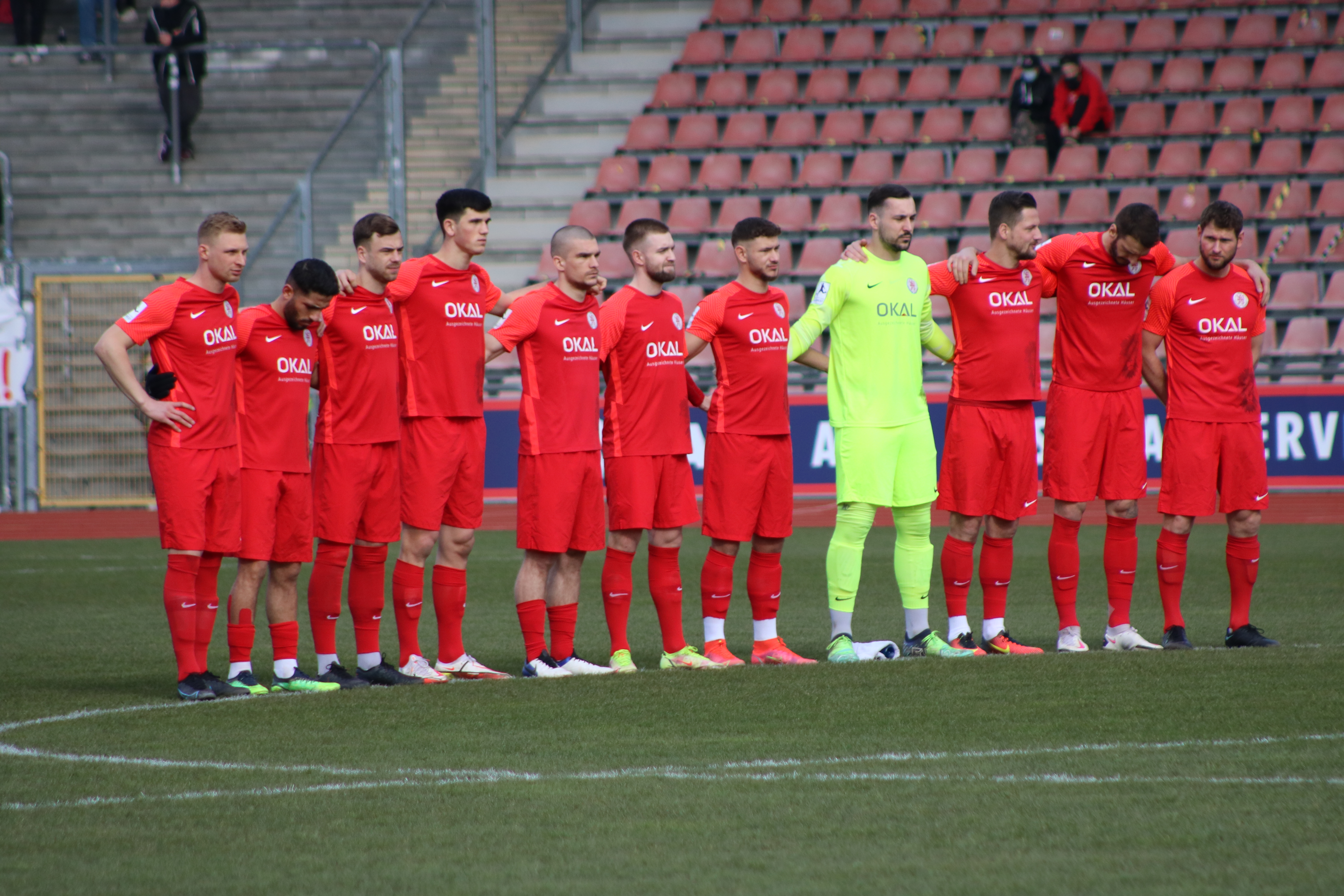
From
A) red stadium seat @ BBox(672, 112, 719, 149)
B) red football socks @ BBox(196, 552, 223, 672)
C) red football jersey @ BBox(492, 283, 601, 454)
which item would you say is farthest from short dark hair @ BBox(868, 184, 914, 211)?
red stadium seat @ BBox(672, 112, 719, 149)

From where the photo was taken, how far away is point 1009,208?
26.1 feet

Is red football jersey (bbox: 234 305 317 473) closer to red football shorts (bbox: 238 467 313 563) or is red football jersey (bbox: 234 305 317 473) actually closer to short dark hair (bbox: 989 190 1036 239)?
red football shorts (bbox: 238 467 313 563)

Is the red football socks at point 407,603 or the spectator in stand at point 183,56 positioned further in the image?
the spectator in stand at point 183,56

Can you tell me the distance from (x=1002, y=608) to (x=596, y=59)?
641 inches

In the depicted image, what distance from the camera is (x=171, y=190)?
21.0 m

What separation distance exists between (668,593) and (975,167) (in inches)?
542

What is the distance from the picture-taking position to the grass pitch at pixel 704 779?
4.27 m

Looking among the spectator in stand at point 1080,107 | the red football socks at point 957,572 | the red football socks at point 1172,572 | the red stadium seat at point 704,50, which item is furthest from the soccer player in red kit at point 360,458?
the red stadium seat at point 704,50

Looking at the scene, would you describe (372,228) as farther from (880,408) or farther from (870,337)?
(880,408)

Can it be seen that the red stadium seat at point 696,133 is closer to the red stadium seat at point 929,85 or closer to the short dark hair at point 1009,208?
the red stadium seat at point 929,85

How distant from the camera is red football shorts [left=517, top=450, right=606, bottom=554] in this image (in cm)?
753

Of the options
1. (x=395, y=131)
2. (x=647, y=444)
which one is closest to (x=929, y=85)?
(x=395, y=131)

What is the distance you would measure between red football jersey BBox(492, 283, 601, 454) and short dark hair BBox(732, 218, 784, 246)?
33.4 inches

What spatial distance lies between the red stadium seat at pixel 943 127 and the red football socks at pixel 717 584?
13.9 m
